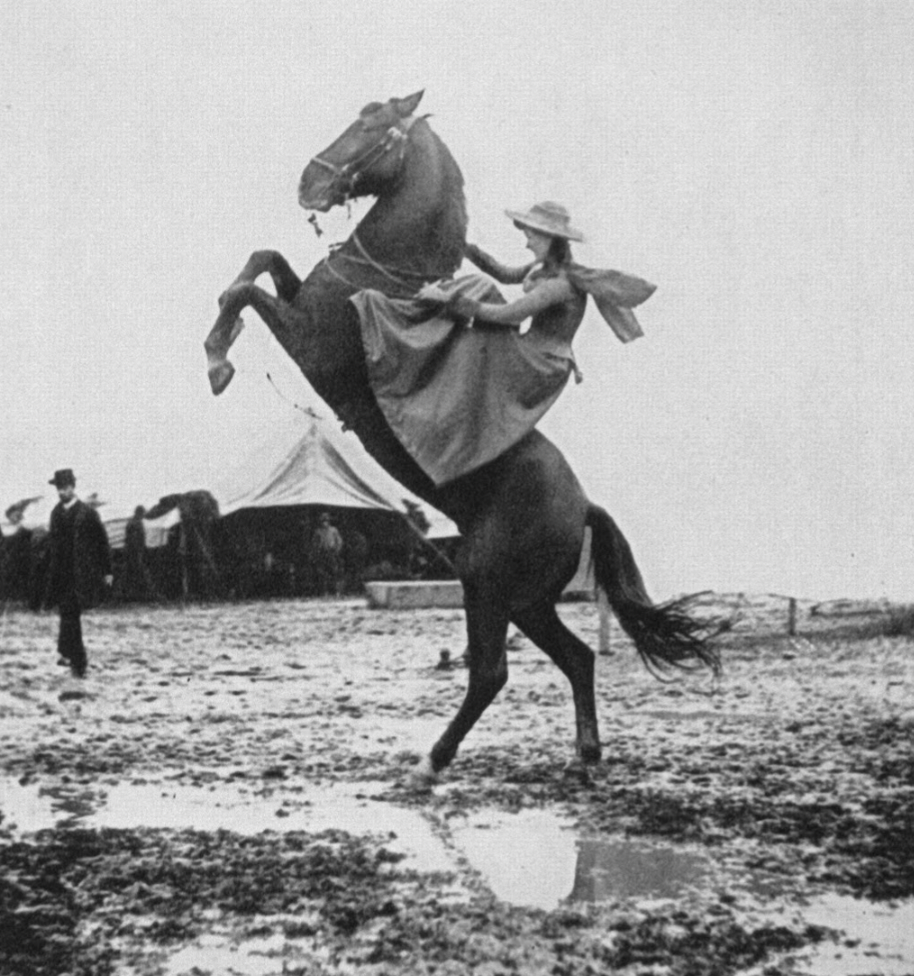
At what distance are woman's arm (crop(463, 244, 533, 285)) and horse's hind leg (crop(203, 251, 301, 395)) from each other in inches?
24.5

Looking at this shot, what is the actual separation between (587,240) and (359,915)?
2.22m

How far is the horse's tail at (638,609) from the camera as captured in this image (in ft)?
14.8

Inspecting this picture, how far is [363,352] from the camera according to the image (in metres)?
4.33

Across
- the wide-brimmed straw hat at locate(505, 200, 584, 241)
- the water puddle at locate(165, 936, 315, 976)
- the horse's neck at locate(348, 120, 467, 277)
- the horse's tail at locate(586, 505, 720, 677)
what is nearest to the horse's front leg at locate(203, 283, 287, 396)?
the horse's neck at locate(348, 120, 467, 277)

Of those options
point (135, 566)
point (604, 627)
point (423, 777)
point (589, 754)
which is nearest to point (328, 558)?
point (135, 566)

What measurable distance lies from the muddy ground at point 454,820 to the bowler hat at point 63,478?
92 cm

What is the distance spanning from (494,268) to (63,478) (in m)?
2.77

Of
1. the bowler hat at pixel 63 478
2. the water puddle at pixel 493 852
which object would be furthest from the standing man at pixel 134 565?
the water puddle at pixel 493 852

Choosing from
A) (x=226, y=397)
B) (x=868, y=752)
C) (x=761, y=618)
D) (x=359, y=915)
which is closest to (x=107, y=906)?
(x=359, y=915)

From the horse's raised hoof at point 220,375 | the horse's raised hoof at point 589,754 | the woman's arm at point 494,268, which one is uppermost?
the woman's arm at point 494,268

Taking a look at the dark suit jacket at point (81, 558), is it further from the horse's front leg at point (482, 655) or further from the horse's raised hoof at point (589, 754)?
the horse's raised hoof at point (589, 754)

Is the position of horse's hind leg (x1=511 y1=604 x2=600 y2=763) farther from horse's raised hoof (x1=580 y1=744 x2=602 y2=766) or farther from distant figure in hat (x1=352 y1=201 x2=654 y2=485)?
distant figure in hat (x1=352 y1=201 x2=654 y2=485)

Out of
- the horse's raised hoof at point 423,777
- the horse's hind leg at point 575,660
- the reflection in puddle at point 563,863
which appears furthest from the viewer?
the horse's hind leg at point 575,660

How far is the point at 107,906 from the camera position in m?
3.07
